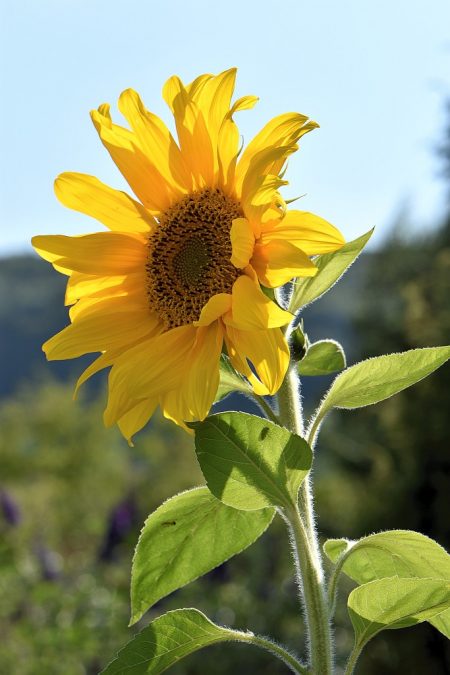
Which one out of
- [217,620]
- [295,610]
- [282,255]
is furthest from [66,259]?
[295,610]

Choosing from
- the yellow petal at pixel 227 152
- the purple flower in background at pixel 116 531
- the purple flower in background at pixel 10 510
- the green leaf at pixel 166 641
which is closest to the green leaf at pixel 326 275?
the yellow petal at pixel 227 152

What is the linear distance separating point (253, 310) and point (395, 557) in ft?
1.27

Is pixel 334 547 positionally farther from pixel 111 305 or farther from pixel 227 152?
pixel 227 152

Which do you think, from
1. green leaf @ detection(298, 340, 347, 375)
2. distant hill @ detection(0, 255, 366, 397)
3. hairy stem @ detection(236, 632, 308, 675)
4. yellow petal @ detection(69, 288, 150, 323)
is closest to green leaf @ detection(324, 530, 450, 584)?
hairy stem @ detection(236, 632, 308, 675)

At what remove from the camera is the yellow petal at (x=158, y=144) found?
1269mm

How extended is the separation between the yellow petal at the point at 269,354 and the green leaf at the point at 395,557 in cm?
25

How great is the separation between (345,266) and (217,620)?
6.32 m

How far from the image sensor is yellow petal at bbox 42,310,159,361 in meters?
1.21

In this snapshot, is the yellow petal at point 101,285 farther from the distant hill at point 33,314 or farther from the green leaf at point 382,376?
the distant hill at point 33,314

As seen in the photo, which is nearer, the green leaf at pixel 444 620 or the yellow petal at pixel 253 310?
the yellow petal at pixel 253 310

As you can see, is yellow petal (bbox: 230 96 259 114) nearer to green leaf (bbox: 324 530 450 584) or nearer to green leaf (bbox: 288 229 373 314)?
green leaf (bbox: 288 229 373 314)

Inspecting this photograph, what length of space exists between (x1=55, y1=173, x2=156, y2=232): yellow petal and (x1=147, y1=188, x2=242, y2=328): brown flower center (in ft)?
0.16

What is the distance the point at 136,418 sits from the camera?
1239 millimetres

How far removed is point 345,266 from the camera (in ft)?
3.80
